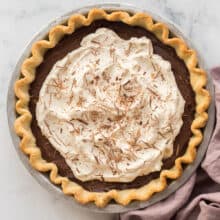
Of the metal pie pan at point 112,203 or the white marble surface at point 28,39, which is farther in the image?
the white marble surface at point 28,39

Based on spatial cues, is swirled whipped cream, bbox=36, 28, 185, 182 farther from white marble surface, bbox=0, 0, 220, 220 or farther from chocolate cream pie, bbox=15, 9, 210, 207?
white marble surface, bbox=0, 0, 220, 220

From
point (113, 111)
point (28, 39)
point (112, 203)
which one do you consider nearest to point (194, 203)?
point (112, 203)

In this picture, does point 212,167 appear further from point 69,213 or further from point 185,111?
point 69,213

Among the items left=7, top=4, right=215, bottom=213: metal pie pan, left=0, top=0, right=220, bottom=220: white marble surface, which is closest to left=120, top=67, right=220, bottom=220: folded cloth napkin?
left=7, top=4, right=215, bottom=213: metal pie pan

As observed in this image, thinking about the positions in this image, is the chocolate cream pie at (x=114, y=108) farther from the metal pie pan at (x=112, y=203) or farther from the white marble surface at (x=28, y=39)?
the white marble surface at (x=28, y=39)

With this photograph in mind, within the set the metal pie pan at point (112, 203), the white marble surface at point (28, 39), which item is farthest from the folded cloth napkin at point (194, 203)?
the white marble surface at point (28, 39)

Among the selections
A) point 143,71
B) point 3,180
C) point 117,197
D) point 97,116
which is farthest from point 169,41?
point 3,180
